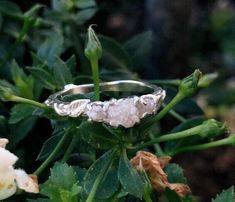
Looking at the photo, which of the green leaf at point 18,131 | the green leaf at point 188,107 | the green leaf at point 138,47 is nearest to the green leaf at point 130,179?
the green leaf at point 18,131

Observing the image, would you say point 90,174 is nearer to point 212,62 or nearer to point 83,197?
point 83,197

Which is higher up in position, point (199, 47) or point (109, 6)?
point (109, 6)

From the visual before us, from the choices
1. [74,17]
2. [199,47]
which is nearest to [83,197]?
[74,17]

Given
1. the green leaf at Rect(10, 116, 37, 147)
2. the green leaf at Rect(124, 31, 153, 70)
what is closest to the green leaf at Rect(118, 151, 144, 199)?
the green leaf at Rect(10, 116, 37, 147)

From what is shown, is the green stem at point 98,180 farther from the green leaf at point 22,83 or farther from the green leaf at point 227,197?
the green leaf at point 22,83

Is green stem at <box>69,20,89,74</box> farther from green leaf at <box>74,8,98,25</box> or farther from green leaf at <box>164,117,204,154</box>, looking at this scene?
green leaf at <box>164,117,204,154</box>
